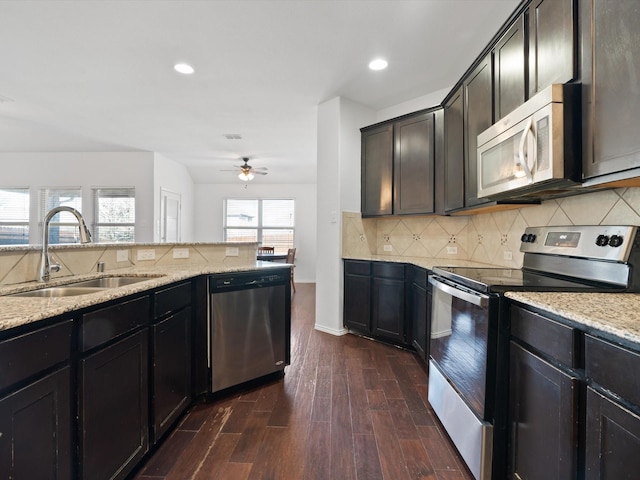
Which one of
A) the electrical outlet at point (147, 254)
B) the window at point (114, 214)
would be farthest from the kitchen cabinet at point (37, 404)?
the window at point (114, 214)

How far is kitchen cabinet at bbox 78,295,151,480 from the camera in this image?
1161 mm

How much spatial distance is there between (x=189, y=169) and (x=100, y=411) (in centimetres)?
660

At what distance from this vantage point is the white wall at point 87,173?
5672 millimetres

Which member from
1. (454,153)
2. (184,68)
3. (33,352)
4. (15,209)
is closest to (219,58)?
(184,68)

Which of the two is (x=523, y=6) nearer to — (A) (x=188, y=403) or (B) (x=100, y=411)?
(B) (x=100, y=411)

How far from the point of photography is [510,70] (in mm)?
1819

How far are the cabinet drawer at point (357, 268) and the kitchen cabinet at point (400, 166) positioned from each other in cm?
64

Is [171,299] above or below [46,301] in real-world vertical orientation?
below

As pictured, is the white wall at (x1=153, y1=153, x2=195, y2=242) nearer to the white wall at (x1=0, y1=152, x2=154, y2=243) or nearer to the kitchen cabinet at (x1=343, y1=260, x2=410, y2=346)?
the white wall at (x1=0, y1=152, x2=154, y2=243)

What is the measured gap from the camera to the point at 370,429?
5.92 feet

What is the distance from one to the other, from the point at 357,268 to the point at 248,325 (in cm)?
152

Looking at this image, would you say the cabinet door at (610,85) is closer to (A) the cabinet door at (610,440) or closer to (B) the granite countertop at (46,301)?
(A) the cabinet door at (610,440)

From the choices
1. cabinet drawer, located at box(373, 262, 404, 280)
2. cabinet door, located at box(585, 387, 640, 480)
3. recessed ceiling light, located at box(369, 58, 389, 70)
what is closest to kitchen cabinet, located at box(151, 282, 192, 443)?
cabinet door, located at box(585, 387, 640, 480)

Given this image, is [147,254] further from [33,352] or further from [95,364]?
[33,352]
